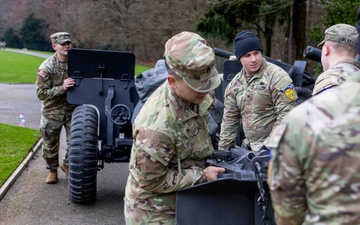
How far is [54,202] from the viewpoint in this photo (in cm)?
647

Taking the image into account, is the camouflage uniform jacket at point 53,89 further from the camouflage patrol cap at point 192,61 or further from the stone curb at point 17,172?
the camouflage patrol cap at point 192,61

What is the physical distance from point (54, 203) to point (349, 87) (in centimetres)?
530

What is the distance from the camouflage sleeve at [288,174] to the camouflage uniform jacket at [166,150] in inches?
36.0

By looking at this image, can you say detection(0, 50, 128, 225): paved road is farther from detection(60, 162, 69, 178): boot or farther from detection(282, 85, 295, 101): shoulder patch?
detection(282, 85, 295, 101): shoulder patch

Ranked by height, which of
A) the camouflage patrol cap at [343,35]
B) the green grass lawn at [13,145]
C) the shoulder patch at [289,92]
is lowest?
the green grass lawn at [13,145]

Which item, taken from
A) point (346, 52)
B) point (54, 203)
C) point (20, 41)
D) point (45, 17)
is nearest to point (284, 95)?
point (346, 52)

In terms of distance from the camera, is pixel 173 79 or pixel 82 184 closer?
pixel 173 79

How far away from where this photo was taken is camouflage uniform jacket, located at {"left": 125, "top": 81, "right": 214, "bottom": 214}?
2637 millimetres

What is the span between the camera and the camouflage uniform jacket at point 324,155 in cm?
161

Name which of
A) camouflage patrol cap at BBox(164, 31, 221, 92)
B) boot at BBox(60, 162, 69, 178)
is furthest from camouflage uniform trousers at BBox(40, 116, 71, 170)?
camouflage patrol cap at BBox(164, 31, 221, 92)

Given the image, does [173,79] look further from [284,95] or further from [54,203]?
[54,203]

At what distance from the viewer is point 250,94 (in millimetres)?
4562

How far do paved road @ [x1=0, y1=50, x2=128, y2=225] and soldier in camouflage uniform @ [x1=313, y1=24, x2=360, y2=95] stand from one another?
10.5ft

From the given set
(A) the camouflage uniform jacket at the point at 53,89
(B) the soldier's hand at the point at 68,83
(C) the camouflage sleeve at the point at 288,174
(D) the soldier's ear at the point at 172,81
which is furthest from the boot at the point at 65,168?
(C) the camouflage sleeve at the point at 288,174
